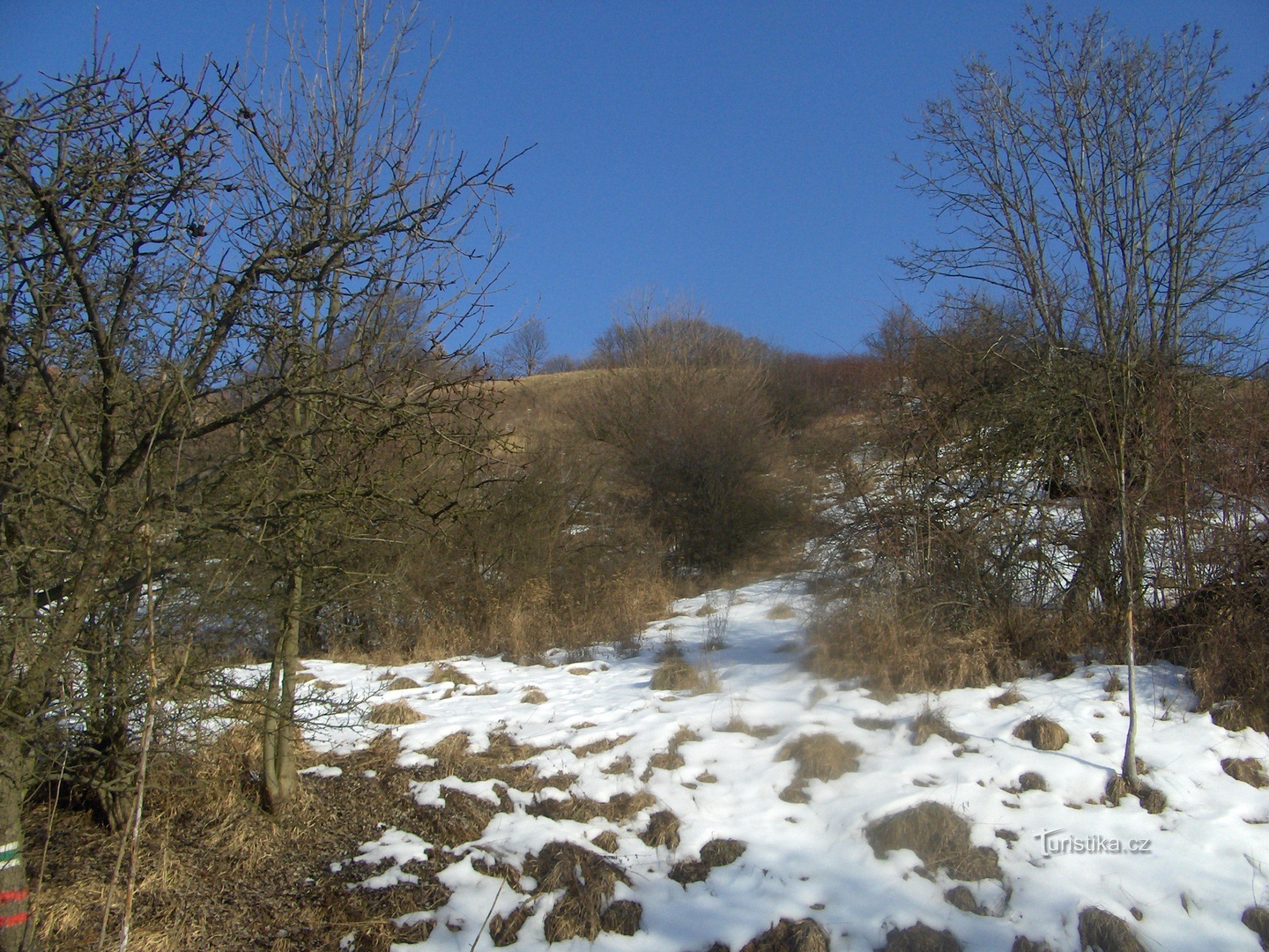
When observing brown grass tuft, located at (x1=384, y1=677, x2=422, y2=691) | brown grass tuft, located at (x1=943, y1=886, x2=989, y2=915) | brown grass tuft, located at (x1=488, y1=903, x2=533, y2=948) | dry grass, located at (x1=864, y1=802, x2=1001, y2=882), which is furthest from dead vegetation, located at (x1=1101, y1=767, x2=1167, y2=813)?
brown grass tuft, located at (x1=384, y1=677, x2=422, y2=691)

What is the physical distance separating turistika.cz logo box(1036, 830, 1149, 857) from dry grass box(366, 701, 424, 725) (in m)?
4.49

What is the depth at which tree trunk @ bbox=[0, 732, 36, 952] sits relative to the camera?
328 centimetres

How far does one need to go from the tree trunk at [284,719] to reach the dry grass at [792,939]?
8.74 ft

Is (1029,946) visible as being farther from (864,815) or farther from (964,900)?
(864,815)

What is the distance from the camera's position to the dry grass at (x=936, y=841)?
455 centimetres

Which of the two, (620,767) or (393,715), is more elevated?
(393,715)

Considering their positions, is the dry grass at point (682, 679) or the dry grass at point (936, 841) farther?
the dry grass at point (682, 679)

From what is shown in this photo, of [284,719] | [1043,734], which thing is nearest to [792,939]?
[1043,734]

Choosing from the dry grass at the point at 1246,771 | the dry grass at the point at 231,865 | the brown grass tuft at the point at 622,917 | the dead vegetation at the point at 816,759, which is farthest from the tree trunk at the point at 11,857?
the dry grass at the point at 1246,771

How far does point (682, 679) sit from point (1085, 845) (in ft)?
10.8

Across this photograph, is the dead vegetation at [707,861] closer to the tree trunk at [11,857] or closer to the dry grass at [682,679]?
the dry grass at [682,679]

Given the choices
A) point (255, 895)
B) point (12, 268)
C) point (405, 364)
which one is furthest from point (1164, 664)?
point (12, 268)

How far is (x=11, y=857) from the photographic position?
3.32 m

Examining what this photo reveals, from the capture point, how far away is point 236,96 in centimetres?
351
